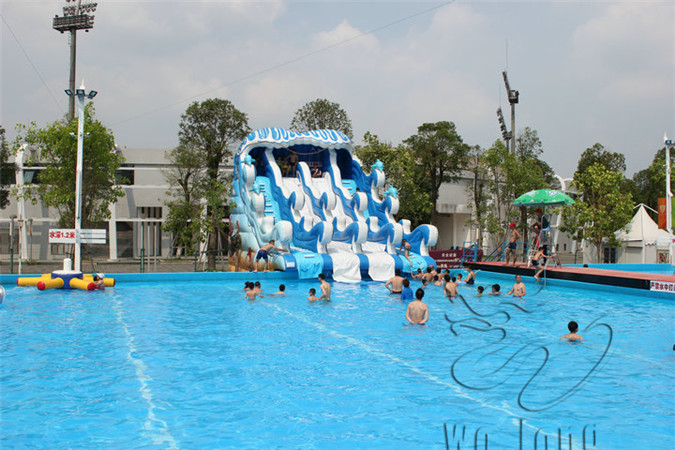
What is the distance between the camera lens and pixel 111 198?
23.9m

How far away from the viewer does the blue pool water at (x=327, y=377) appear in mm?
5750

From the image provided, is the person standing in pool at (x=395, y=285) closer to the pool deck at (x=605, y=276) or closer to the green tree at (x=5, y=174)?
the pool deck at (x=605, y=276)

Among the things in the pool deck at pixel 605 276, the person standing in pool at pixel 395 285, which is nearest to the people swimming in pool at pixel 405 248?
the pool deck at pixel 605 276

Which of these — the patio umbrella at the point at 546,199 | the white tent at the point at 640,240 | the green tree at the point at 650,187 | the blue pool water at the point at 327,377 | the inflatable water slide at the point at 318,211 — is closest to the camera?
the blue pool water at the point at 327,377

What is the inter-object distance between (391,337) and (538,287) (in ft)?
30.6

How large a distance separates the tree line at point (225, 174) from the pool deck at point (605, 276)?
28.4 feet

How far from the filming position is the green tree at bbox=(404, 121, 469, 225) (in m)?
36.1

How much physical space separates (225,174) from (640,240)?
21.5 meters

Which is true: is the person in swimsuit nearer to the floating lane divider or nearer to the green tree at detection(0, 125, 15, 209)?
the floating lane divider

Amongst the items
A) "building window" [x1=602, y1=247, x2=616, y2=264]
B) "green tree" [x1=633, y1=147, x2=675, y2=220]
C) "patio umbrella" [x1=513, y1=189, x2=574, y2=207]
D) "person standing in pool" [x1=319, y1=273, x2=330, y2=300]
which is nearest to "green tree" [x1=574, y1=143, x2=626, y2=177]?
"green tree" [x1=633, y1=147, x2=675, y2=220]

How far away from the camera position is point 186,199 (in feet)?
86.8

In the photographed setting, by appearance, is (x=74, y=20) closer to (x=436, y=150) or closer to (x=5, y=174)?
(x=5, y=174)

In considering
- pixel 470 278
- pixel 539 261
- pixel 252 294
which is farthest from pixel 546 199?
pixel 252 294

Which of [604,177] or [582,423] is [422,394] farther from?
[604,177]
